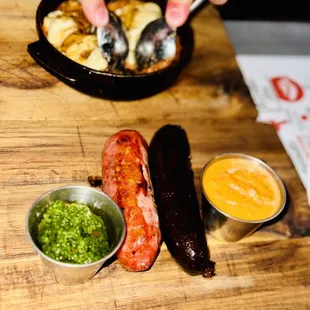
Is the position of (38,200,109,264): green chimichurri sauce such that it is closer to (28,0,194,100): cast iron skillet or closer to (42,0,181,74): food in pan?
A: (28,0,194,100): cast iron skillet

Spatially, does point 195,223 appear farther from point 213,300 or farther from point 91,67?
point 91,67

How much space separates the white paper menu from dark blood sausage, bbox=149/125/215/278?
915 mm

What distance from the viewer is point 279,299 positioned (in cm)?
230

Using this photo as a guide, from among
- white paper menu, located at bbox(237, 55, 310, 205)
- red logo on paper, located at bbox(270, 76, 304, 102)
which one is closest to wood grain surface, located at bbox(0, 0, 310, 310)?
white paper menu, located at bbox(237, 55, 310, 205)

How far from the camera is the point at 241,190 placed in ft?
7.63

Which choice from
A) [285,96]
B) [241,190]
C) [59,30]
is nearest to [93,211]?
[241,190]

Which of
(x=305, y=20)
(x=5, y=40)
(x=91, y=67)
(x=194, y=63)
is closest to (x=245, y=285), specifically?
(x=91, y=67)

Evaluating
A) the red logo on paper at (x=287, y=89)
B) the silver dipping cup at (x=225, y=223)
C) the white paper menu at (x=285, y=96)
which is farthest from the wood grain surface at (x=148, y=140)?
the red logo on paper at (x=287, y=89)

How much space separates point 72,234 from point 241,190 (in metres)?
0.86

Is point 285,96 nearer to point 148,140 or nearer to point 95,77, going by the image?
point 148,140

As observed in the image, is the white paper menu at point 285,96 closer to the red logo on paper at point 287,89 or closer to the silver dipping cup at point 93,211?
the red logo on paper at point 287,89

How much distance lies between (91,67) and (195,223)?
0.99 m

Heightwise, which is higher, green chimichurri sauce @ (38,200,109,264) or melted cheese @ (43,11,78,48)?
melted cheese @ (43,11,78,48)

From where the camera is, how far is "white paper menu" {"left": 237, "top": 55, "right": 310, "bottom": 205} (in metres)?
3.15
